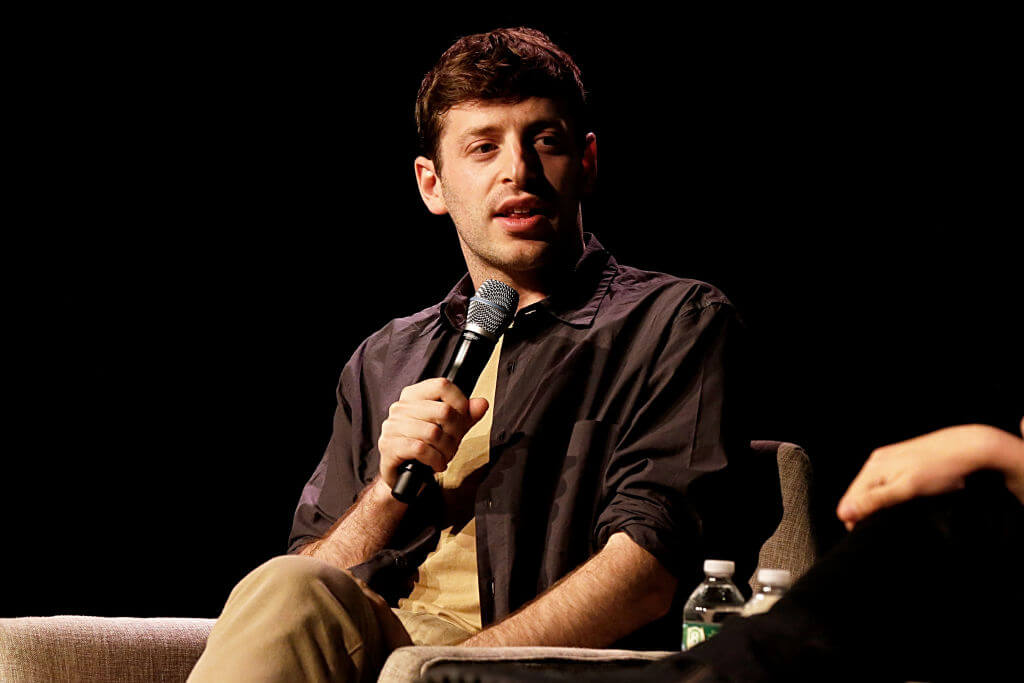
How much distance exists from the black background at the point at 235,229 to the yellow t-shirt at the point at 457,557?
2.61ft

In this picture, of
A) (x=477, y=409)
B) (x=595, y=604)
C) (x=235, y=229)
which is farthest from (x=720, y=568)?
(x=235, y=229)

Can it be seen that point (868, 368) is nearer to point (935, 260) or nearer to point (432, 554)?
point (935, 260)

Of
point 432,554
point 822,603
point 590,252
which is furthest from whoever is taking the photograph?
point 590,252

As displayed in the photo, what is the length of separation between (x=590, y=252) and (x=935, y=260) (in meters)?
0.69

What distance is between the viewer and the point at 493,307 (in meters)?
1.67

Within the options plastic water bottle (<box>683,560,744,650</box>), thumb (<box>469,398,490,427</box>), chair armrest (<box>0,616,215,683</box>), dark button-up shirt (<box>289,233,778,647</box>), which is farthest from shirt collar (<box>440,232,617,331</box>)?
chair armrest (<box>0,616,215,683</box>)

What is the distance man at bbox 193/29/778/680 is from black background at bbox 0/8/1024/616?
49 centimetres

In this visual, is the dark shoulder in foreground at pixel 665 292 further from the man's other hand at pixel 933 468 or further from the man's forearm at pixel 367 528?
Result: the man's other hand at pixel 933 468

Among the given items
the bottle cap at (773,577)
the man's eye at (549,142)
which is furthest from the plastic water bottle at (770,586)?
the man's eye at (549,142)

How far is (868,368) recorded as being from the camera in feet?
6.89

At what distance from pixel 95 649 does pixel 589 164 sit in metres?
1.12

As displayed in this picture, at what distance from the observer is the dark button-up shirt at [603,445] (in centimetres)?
156

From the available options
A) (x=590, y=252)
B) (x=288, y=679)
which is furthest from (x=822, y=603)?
(x=590, y=252)

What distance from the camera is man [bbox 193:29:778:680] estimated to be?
1462 mm
